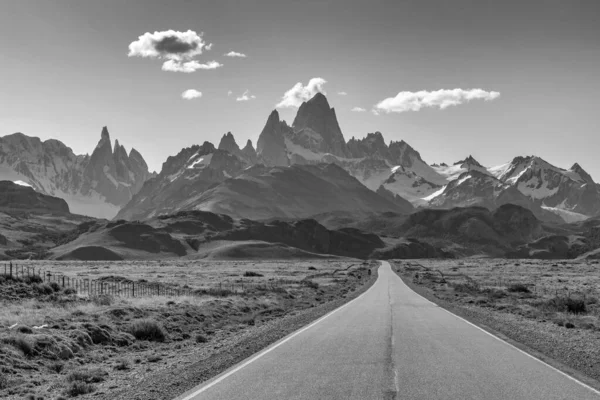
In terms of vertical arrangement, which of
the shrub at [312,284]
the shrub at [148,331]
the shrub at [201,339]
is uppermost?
the shrub at [148,331]

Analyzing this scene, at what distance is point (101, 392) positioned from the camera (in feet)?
43.6

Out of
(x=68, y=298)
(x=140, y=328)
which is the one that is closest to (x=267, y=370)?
(x=140, y=328)

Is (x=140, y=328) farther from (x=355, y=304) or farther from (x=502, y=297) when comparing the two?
(x=502, y=297)

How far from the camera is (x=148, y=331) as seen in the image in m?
22.1

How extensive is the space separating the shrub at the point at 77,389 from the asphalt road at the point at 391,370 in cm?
268

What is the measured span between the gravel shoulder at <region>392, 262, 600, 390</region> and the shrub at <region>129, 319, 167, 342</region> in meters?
13.1

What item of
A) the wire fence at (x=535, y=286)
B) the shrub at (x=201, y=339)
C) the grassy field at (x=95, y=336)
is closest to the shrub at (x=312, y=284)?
the wire fence at (x=535, y=286)

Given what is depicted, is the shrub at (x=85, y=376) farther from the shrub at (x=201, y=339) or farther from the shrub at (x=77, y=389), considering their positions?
the shrub at (x=201, y=339)

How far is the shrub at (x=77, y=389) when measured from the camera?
13141 millimetres

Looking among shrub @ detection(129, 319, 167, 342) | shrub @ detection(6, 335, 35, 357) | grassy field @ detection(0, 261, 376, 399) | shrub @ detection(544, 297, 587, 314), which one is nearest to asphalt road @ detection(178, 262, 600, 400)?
grassy field @ detection(0, 261, 376, 399)

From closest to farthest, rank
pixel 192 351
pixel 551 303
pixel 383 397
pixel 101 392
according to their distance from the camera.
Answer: pixel 383 397 < pixel 101 392 < pixel 192 351 < pixel 551 303

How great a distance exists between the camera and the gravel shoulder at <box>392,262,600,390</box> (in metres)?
15.7

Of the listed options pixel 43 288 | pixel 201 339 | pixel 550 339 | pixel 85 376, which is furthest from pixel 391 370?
pixel 43 288

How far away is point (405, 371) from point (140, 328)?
1215 centimetres
